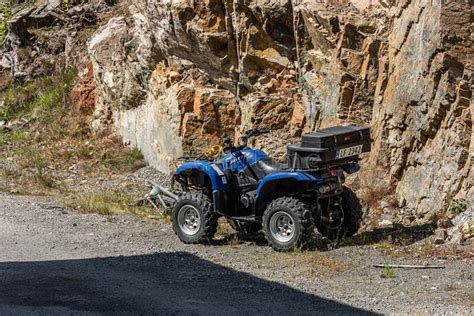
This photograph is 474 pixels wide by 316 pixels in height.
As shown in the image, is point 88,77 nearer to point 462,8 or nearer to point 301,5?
point 301,5

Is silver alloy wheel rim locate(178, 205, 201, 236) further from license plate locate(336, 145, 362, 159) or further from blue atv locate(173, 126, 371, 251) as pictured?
license plate locate(336, 145, 362, 159)

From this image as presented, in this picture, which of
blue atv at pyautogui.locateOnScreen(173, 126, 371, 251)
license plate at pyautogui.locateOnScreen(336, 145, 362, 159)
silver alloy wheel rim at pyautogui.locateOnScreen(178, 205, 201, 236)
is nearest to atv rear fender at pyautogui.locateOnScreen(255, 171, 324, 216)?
blue atv at pyautogui.locateOnScreen(173, 126, 371, 251)

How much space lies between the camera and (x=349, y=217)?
1127cm

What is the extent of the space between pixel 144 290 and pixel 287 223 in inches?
102

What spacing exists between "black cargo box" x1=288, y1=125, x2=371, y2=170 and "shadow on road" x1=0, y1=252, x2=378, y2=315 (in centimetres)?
174

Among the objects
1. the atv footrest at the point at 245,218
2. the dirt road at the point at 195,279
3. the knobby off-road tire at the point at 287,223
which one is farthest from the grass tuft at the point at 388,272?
the atv footrest at the point at 245,218

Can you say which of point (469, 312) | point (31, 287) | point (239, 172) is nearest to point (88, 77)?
point (239, 172)

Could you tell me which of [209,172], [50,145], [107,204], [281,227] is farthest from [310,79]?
[50,145]

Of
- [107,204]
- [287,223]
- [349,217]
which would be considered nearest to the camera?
[287,223]

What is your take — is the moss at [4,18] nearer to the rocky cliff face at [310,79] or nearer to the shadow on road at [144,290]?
the rocky cliff face at [310,79]

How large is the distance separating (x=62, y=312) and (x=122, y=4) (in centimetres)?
1716

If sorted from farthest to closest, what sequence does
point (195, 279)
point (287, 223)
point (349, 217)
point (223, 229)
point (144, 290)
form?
point (223, 229), point (349, 217), point (287, 223), point (195, 279), point (144, 290)

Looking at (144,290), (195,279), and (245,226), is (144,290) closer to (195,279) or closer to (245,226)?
(195,279)

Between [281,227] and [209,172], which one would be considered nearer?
[281,227]
